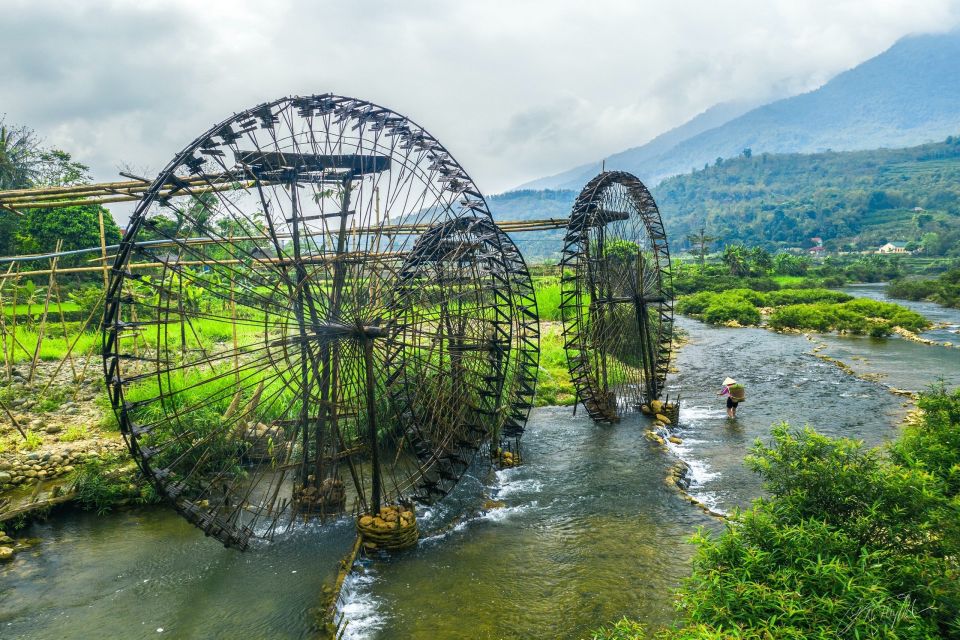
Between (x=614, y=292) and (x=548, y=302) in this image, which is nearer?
(x=614, y=292)

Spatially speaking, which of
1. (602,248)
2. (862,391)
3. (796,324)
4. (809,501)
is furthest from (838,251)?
(809,501)

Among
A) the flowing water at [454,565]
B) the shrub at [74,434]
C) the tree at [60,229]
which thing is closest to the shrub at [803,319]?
the flowing water at [454,565]

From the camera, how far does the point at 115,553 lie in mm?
8844

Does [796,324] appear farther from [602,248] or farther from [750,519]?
[750,519]

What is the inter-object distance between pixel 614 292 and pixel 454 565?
880 cm

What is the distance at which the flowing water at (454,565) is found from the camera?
7.20 m

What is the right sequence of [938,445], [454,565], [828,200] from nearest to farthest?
1. [938,445]
2. [454,565]
3. [828,200]

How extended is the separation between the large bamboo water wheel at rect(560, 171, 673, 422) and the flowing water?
214cm

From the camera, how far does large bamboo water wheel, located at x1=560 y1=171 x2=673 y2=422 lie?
13930 millimetres

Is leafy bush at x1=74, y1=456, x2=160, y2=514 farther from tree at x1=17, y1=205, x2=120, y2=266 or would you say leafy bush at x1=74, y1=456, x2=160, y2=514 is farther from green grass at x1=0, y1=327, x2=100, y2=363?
tree at x1=17, y1=205, x2=120, y2=266

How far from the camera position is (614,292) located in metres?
14.9

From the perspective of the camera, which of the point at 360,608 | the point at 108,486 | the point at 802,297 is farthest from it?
the point at 802,297

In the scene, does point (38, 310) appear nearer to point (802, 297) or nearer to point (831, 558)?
point (831, 558)

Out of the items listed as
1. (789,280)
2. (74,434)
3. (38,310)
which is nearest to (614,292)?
(74,434)
